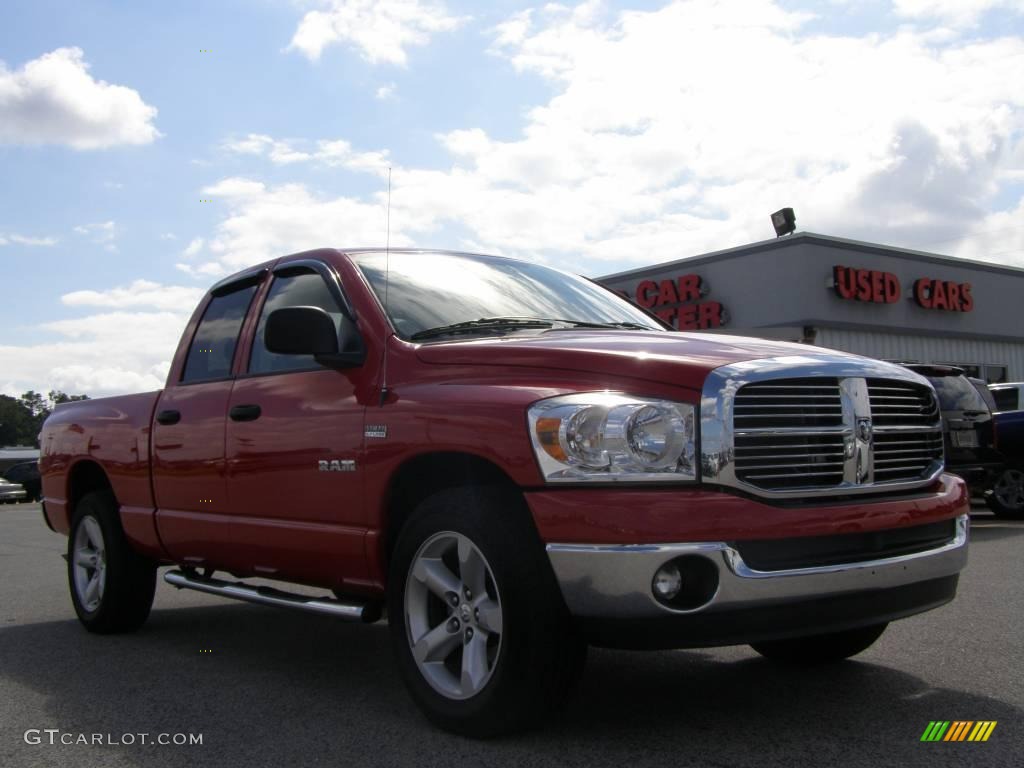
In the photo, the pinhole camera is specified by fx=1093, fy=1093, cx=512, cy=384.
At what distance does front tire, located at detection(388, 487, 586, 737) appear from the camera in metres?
3.48

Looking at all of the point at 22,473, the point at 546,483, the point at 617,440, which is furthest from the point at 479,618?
the point at 22,473

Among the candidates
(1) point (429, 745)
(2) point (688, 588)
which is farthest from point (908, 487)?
(1) point (429, 745)

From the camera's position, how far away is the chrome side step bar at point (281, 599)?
4246 millimetres

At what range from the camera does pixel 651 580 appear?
3.30 metres

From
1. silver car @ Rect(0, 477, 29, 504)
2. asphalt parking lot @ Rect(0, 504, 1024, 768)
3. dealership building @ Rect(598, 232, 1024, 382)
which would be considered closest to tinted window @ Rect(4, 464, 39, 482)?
silver car @ Rect(0, 477, 29, 504)

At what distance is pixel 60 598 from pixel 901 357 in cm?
2152

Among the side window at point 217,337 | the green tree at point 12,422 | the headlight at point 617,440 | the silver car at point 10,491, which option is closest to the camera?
the headlight at point 617,440

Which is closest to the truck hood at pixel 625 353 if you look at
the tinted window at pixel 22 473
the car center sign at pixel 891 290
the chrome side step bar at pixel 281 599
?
the chrome side step bar at pixel 281 599

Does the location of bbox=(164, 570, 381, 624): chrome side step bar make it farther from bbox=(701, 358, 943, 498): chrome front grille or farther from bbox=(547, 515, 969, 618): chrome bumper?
bbox=(701, 358, 943, 498): chrome front grille

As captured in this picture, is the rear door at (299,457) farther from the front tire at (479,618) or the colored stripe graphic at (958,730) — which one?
the colored stripe graphic at (958,730)

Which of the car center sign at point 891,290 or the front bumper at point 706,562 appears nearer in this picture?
the front bumper at point 706,562

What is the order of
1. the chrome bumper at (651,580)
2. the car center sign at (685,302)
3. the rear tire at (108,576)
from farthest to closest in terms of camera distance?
1. the car center sign at (685,302)
2. the rear tire at (108,576)
3. the chrome bumper at (651,580)

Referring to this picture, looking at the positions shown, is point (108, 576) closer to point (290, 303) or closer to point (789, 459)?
point (290, 303)

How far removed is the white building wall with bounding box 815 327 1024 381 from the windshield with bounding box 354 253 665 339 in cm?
1895
